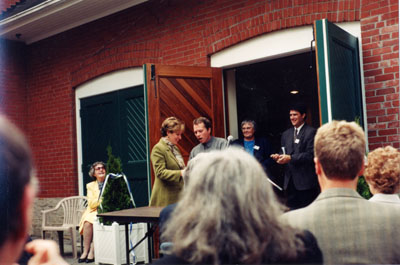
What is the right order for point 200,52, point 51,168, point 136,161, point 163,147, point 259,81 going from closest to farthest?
point 163,147
point 200,52
point 136,161
point 259,81
point 51,168

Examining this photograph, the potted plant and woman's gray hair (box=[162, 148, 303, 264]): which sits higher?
woman's gray hair (box=[162, 148, 303, 264])

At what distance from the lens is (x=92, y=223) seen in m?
7.48

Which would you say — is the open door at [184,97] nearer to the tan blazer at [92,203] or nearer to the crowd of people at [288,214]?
the tan blazer at [92,203]

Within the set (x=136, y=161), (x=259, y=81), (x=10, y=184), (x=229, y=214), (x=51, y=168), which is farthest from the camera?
(x=51, y=168)

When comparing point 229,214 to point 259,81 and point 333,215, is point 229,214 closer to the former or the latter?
point 333,215

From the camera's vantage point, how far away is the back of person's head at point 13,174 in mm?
863

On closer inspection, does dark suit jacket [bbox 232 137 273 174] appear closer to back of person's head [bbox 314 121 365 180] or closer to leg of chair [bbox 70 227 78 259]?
leg of chair [bbox 70 227 78 259]

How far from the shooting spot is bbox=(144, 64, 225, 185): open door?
254 inches

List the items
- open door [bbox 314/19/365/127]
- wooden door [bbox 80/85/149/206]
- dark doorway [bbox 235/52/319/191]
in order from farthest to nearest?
dark doorway [bbox 235/52/319/191] → wooden door [bbox 80/85/149/206] → open door [bbox 314/19/365/127]

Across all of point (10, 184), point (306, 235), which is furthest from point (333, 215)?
point (10, 184)

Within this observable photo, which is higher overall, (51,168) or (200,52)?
(200,52)

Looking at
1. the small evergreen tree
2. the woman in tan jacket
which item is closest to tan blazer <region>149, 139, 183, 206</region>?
the woman in tan jacket

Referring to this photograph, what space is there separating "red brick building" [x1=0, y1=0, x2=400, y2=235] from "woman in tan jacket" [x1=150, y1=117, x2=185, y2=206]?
1.71 meters

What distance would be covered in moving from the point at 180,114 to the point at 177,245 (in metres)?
5.31
